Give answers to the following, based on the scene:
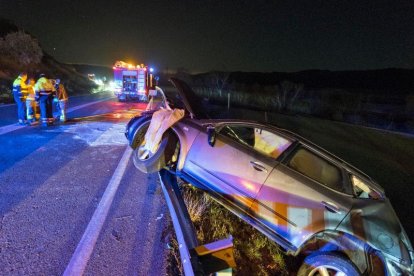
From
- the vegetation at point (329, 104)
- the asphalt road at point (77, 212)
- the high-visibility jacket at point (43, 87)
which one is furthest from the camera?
the vegetation at point (329, 104)

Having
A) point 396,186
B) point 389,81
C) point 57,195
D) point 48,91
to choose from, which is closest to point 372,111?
point 396,186

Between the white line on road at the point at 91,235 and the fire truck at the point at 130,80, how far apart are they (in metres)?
15.4

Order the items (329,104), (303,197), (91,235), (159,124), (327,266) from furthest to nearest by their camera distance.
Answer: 1. (329,104)
2. (159,124)
3. (91,235)
4. (303,197)
5. (327,266)

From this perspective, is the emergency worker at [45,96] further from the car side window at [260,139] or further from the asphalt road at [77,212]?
the car side window at [260,139]

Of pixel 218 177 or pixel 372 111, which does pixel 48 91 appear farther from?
pixel 372 111

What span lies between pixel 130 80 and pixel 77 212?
17.1 m

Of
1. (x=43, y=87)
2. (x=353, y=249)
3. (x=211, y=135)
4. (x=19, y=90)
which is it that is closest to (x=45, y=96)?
(x=43, y=87)

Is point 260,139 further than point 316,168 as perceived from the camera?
Yes

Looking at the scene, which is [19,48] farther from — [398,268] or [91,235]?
[398,268]

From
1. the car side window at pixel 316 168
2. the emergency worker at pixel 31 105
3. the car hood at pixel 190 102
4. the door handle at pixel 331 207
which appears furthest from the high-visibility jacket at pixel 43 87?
the door handle at pixel 331 207

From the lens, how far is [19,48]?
3503 centimetres

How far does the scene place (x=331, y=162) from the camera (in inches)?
135

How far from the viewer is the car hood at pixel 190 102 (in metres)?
4.50

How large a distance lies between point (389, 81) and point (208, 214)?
113 meters
